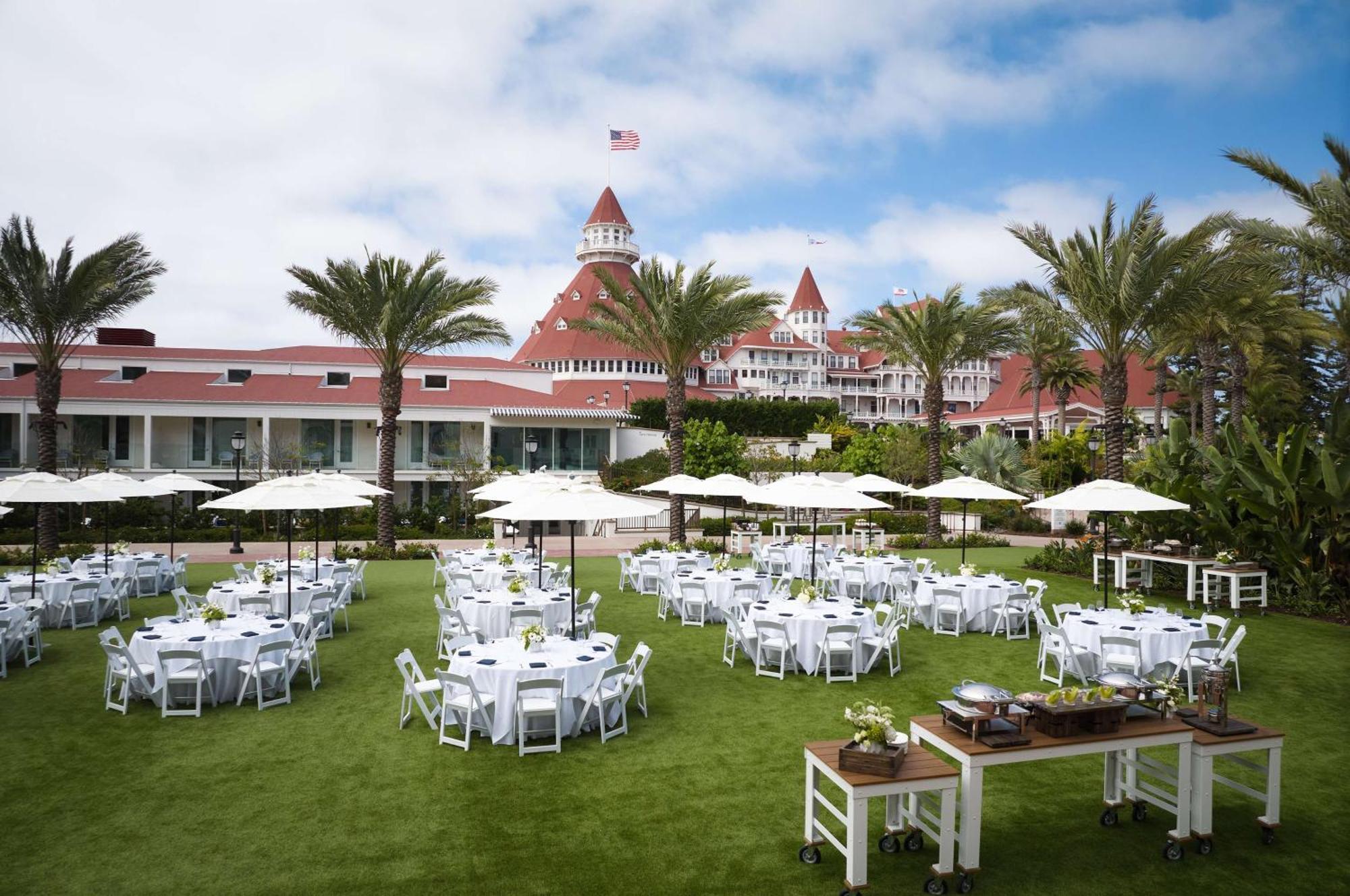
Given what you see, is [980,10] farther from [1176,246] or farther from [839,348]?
[839,348]

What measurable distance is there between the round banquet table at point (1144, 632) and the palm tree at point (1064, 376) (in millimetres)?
42848

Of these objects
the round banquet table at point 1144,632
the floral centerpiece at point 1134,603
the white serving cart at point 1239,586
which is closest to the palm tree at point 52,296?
the round banquet table at point 1144,632

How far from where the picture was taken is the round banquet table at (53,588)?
14.1 meters

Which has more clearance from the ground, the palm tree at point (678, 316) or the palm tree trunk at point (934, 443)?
the palm tree at point (678, 316)

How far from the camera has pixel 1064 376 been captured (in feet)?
170

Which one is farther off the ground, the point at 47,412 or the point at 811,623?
the point at 47,412

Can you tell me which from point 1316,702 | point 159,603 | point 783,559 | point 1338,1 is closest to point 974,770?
point 1338,1

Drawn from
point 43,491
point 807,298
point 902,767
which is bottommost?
point 902,767

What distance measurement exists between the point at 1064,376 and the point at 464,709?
5165 cm

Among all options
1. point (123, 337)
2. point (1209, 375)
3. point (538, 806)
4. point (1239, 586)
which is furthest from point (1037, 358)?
point (123, 337)

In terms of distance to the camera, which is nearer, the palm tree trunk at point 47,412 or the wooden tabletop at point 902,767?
the wooden tabletop at point 902,767

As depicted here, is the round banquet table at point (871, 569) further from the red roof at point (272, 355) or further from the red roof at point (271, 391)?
the red roof at point (272, 355)

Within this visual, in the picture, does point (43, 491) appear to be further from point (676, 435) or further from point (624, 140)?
point (624, 140)

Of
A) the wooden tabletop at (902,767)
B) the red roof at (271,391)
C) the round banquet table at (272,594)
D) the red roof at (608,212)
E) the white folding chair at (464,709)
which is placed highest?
the red roof at (608,212)
